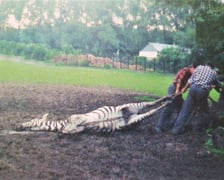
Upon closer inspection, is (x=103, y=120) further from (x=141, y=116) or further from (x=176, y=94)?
(x=176, y=94)

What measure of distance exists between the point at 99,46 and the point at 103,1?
1.28 ft

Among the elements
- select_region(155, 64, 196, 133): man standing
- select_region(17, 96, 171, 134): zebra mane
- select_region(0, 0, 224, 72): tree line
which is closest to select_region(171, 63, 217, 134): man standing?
select_region(155, 64, 196, 133): man standing

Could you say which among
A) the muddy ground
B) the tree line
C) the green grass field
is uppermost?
the tree line

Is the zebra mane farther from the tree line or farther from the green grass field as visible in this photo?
the tree line

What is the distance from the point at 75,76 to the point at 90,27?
A: 0.42 meters

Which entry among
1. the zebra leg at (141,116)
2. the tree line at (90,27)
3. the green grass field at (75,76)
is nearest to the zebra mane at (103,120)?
the zebra leg at (141,116)

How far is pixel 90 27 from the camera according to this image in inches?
170

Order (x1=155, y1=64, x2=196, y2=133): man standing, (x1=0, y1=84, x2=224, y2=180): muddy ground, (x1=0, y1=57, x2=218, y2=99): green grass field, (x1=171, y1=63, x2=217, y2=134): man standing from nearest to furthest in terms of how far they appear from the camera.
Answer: (x1=0, y1=84, x2=224, y2=180): muddy ground, (x1=0, y1=57, x2=218, y2=99): green grass field, (x1=155, y1=64, x2=196, y2=133): man standing, (x1=171, y1=63, x2=217, y2=134): man standing

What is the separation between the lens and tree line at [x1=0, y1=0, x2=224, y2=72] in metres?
4.28

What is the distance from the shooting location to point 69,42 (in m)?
4.29

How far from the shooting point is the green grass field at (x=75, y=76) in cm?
422

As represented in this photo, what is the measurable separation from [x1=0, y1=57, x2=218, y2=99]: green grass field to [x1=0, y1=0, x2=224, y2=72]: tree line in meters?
0.11

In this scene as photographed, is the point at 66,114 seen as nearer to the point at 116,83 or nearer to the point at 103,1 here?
the point at 116,83

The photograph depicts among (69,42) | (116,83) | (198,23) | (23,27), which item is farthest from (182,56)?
(23,27)
